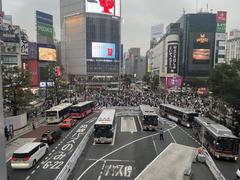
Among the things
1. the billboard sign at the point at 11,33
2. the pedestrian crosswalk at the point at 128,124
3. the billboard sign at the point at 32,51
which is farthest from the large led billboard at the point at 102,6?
the pedestrian crosswalk at the point at 128,124

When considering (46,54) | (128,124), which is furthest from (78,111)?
(46,54)

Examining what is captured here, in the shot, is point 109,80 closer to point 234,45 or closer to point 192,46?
point 192,46

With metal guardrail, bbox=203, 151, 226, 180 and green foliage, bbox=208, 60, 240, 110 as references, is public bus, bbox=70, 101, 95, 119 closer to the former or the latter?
green foliage, bbox=208, 60, 240, 110

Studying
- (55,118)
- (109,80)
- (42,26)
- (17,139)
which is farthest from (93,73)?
(17,139)

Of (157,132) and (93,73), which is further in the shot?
(93,73)

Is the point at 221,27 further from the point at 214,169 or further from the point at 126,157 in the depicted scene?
the point at 214,169
